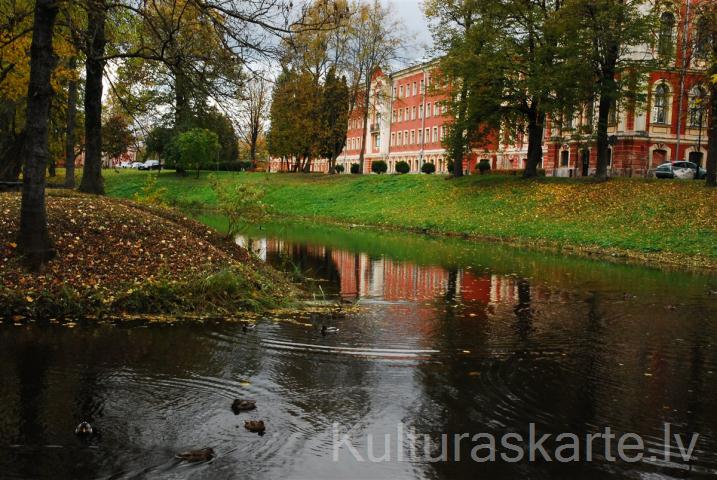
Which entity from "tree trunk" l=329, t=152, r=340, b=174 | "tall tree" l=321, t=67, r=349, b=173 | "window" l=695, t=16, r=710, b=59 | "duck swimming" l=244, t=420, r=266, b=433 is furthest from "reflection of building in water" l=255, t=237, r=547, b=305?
"tree trunk" l=329, t=152, r=340, b=174

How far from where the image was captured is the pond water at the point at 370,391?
5609 mm

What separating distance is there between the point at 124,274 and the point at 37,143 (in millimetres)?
2507

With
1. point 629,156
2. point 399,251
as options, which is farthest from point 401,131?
point 399,251

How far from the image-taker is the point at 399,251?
25.3 meters

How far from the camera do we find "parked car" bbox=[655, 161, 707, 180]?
4400 cm

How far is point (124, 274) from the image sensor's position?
1153 centimetres

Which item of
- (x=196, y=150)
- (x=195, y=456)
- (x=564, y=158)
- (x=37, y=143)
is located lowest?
(x=195, y=456)

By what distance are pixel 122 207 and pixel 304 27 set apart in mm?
6671

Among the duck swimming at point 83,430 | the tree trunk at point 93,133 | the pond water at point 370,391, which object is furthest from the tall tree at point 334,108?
the duck swimming at point 83,430

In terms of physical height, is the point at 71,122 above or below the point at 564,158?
below

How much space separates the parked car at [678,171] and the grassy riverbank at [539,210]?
899cm

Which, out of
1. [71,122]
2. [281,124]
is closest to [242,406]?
[71,122]

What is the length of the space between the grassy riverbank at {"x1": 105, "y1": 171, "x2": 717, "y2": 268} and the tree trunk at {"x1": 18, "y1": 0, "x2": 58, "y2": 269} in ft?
18.3

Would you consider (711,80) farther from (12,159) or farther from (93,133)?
(12,159)
